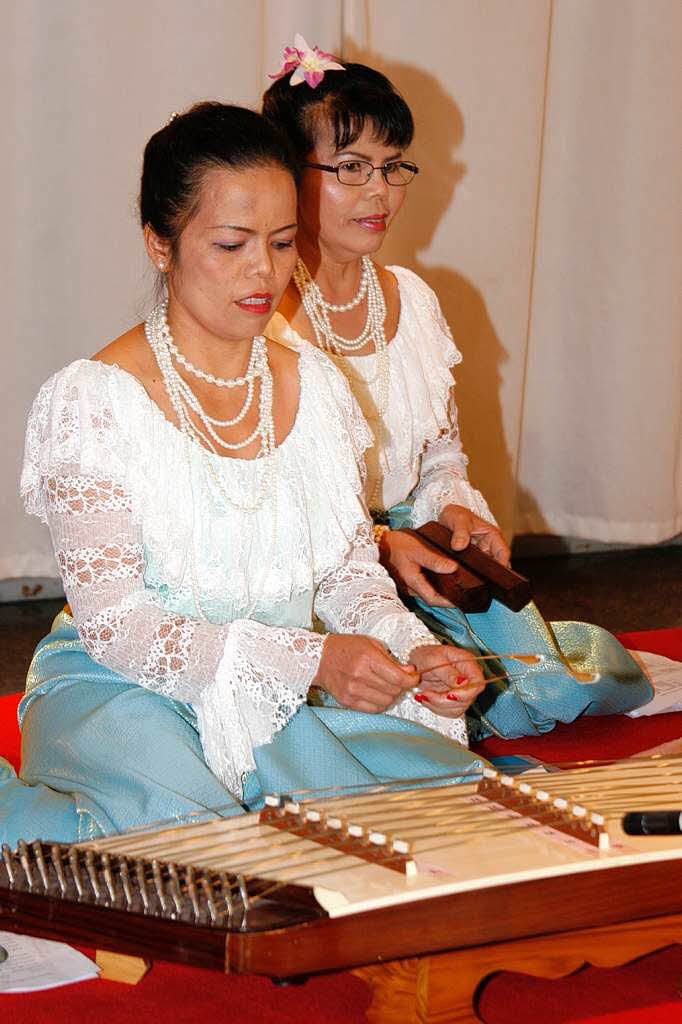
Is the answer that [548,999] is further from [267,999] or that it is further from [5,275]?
[5,275]

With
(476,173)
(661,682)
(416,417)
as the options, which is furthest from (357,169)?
(476,173)

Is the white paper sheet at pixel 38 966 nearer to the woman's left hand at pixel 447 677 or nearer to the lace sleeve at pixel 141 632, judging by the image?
the lace sleeve at pixel 141 632

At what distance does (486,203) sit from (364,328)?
1602 mm

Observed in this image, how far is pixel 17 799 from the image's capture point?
2.07 m

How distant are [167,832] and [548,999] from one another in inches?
25.2

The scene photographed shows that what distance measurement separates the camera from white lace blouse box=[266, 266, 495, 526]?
2.89 meters

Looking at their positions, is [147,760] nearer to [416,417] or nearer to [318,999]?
[318,999]

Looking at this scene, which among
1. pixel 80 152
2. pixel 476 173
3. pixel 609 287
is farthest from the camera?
pixel 609 287

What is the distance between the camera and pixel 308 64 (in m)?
2.66

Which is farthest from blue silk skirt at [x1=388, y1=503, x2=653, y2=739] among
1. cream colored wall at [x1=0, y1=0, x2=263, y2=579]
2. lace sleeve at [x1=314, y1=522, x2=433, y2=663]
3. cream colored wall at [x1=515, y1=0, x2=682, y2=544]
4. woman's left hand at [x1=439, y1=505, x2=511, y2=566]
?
cream colored wall at [x1=515, y1=0, x2=682, y2=544]

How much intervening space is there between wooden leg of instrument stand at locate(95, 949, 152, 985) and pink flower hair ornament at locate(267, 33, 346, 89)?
160 cm

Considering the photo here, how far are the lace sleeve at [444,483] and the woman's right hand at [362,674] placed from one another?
0.78 m

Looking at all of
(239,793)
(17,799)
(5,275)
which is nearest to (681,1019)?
(239,793)

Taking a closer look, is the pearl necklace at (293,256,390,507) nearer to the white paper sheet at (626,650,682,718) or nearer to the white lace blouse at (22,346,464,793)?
the white lace blouse at (22,346,464,793)
